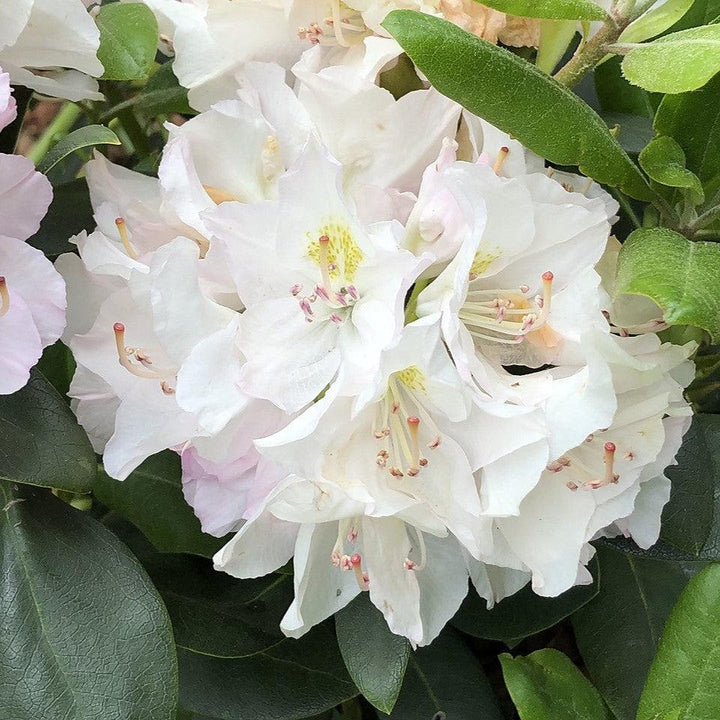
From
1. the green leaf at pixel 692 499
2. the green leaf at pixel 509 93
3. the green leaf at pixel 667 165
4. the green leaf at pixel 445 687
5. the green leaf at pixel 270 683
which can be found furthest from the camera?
the green leaf at pixel 445 687

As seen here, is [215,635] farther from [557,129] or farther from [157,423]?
[557,129]

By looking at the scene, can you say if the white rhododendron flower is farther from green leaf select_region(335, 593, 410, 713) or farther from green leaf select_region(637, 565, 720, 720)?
green leaf select_region(637, 565, 720, 720)

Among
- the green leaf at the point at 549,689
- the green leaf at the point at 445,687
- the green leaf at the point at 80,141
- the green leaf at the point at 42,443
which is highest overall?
the green leaf at the point at 80,141

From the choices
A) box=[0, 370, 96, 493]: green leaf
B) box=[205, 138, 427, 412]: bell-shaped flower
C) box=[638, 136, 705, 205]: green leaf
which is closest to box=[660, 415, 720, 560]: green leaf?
box=[638, 136, 705, 205]: green leaf

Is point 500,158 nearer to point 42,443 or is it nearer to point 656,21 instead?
point 656,21

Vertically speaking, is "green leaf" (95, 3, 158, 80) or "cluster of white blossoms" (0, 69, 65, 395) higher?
"green leaf" (95, 3, 158, 80)

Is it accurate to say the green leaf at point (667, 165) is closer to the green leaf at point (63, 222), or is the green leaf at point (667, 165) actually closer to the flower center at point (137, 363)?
the flower center at point (137, 363)

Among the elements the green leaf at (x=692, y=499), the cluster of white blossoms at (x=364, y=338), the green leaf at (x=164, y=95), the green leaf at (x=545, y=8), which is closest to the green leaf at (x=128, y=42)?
the cluster of white blossoms at (x=364, y=338)
